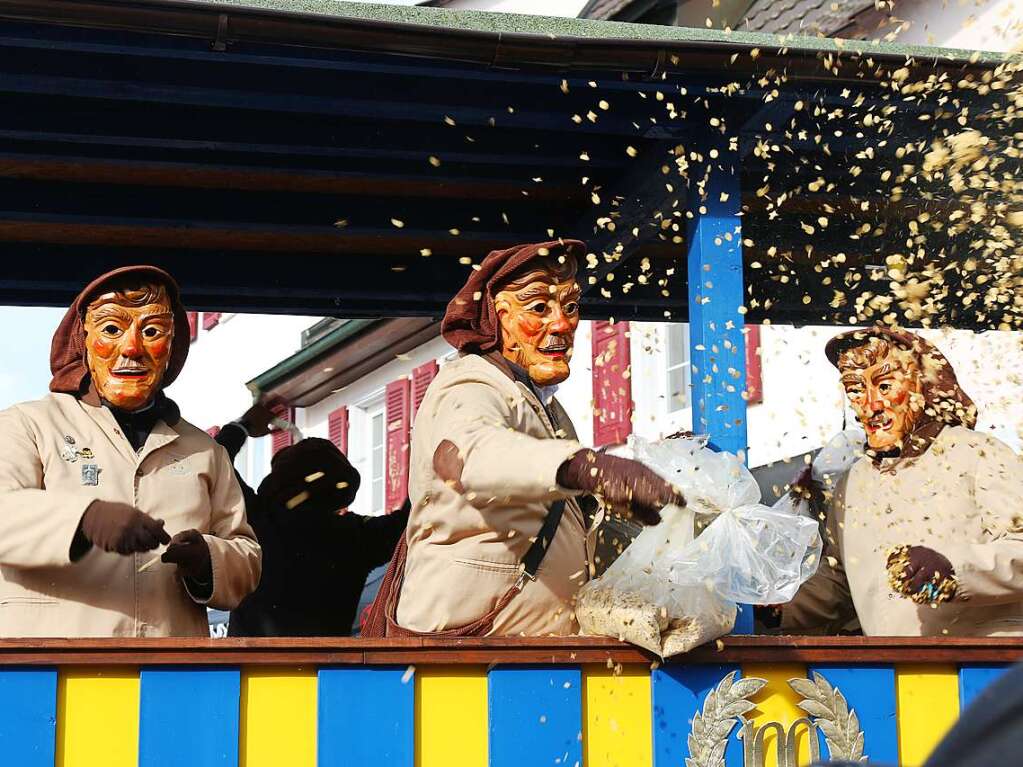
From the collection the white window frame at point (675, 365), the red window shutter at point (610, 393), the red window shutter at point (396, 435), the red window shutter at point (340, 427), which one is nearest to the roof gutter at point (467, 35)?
the white window frame at point (675, 365)

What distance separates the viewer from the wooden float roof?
4230mm

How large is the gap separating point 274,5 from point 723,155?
1539 millimetres

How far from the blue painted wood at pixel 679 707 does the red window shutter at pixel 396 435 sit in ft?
45.7

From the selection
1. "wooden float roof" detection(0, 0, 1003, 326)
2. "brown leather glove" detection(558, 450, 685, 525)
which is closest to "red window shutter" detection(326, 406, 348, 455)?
"wooden float roof" detection(0, 0, 1003, 326)

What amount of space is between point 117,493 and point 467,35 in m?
1.54

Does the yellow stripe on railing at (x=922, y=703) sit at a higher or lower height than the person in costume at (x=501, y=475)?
lower

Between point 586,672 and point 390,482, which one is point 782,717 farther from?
point 390,482

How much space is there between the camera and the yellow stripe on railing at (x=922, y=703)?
4.10 metres

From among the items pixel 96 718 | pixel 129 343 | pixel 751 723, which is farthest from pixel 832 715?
pixel 129 343

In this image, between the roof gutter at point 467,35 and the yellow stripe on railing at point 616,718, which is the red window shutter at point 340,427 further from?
the yellow stripe on railing at point 616,718

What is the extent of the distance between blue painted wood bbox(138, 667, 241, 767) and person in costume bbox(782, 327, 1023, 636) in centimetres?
188

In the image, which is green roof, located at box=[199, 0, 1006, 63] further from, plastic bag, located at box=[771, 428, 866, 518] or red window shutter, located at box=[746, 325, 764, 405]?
red window shutter, located at box=[746, 325, 764, 405]

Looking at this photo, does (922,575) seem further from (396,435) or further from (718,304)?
(396,435)

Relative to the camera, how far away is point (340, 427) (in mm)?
20641
